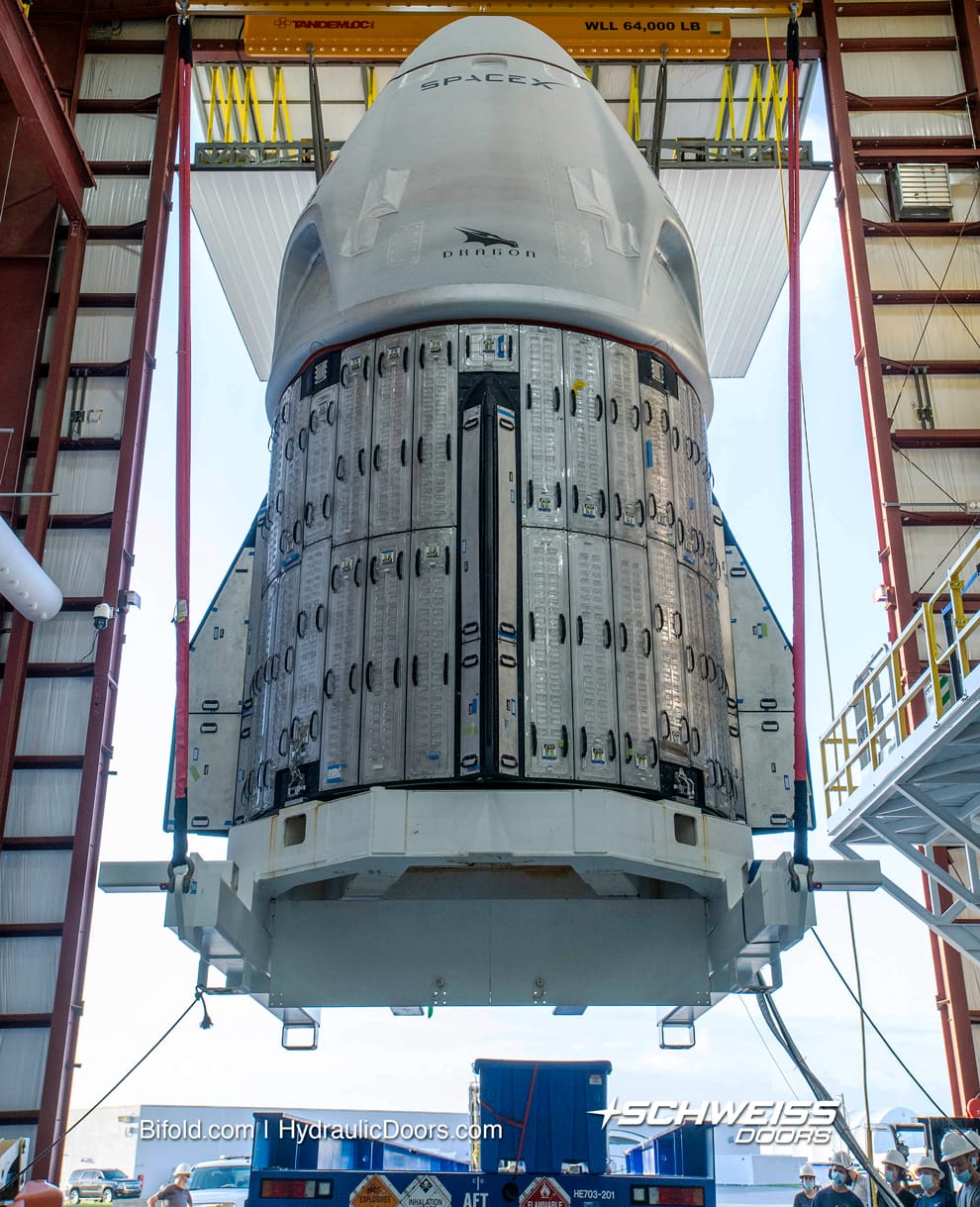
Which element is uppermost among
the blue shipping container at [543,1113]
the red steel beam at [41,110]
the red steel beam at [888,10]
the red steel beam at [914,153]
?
the red steel beam at [888,10]

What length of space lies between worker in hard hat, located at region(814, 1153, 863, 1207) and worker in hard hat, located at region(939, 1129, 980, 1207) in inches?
34.2

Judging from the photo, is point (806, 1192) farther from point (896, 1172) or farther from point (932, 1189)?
point (896, 1172)

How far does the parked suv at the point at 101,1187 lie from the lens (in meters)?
14.7

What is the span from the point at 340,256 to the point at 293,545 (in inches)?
103

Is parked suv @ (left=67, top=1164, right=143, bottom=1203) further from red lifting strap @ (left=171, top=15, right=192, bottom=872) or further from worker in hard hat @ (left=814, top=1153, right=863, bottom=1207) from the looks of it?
red lifting strap @ (left=171, top=15, right=192, bottom=872)

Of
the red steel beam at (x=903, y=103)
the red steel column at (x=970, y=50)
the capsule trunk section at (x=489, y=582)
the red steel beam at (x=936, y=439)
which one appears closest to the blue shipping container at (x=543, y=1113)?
the capsule trunk section at (x=489, y=582)

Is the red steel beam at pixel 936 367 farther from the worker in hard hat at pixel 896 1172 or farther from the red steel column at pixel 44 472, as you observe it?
the red steel column at pixel 44 472

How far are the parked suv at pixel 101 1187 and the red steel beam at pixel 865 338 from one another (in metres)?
12.9

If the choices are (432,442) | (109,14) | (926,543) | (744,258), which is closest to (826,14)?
(744,258)

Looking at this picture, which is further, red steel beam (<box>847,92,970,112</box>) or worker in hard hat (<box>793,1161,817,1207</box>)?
red steel beam (<box>847,92,970,112</box>)

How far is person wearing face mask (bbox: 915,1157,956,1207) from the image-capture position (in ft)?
33.0

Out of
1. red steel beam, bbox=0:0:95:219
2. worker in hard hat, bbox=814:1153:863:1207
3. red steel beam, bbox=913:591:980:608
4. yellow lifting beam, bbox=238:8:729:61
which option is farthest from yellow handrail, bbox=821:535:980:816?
red steel beam, bbox=0:0:95:219

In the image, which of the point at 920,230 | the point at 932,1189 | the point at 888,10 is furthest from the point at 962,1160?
the point at 888,10

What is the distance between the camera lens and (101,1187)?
16.0 meters
